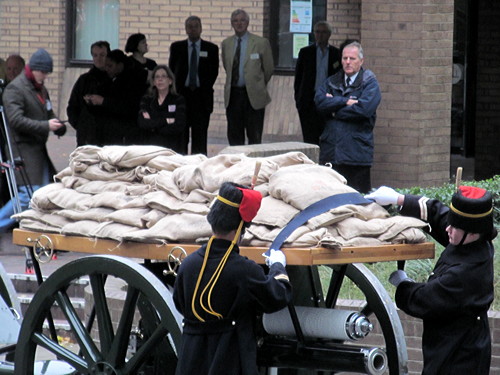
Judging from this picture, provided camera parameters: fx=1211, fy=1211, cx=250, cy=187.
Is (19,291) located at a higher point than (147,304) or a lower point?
lower

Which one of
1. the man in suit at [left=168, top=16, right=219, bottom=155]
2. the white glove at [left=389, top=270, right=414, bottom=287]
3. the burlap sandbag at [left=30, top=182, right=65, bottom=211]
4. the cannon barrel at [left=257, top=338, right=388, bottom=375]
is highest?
the man in suit at [left=168, top=16, right=219, bottom=155]

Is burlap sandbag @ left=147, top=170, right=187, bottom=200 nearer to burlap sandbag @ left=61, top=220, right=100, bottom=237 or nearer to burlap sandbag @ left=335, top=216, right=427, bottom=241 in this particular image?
burlap sandbag @ left=61, top=220, right=100, bottom=237

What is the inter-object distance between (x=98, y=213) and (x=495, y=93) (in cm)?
1130

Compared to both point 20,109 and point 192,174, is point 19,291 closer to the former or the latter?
point 20,109

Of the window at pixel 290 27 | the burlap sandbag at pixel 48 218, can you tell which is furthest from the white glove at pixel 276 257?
the window at pixel 290 27

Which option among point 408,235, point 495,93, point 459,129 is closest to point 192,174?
point 408,235

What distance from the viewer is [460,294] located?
536 centimetres

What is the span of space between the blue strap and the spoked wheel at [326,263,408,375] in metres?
0.45

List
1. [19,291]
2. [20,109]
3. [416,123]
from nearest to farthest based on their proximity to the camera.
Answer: [19,291] → [20,109] → [416,123]

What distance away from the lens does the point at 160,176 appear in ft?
19.8

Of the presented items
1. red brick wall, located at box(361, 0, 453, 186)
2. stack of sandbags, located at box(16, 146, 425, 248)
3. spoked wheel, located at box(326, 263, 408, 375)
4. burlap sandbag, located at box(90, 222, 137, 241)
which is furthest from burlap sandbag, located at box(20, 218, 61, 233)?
red brick wall, located at box(361, 0, 453, 186)

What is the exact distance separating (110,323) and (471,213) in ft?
5.91

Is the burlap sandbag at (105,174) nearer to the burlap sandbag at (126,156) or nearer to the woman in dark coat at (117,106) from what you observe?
the burlap sandbag at (126,156)

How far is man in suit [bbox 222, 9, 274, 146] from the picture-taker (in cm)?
1448
